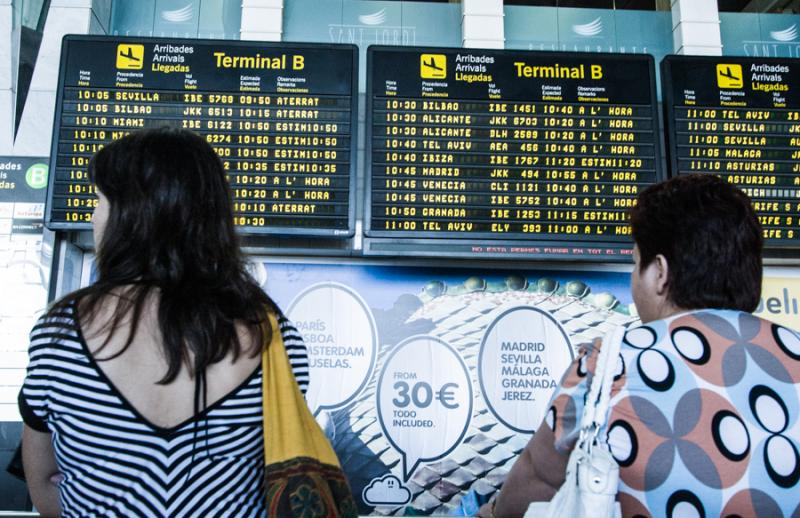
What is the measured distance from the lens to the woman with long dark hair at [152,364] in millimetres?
995

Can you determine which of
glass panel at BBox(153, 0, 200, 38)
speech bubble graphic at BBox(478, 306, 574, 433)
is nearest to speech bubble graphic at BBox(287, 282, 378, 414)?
speech bubble graphic at BBox(478, 306, 574, 433)

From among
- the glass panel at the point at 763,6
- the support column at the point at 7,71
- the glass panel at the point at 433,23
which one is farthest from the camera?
the glass panel at the point at 763,6

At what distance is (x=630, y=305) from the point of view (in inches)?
144

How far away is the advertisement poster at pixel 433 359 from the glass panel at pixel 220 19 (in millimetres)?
1467

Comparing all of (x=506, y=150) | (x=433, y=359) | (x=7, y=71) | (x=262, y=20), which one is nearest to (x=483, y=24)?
(x=506, y=150)

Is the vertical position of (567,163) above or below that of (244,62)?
below

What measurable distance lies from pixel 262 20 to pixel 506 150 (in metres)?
1.59

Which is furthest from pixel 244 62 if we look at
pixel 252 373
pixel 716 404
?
pixel 716 404

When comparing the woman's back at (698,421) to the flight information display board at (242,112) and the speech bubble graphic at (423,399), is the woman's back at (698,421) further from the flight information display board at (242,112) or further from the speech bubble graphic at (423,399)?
the speech bubble graphic at (423,399)

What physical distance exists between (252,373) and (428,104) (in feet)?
8.39

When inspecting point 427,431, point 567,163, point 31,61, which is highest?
point 31,61

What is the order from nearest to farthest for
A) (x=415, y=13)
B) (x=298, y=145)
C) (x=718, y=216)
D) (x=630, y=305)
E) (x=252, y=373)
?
(x=252, y=373), (x=718, y=216), (x=298, y=145), (x=630, y=305), (x=415, y=13)

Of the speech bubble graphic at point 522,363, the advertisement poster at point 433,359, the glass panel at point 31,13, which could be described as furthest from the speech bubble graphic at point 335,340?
the glass panel at point 31,13

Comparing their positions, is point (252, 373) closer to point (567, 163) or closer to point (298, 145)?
point (298, 145)
